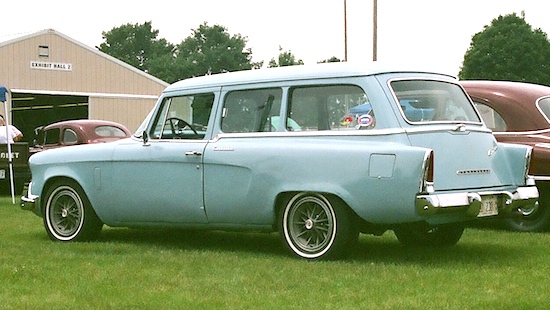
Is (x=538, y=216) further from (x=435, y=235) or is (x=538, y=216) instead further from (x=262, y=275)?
(x=262, y=275)

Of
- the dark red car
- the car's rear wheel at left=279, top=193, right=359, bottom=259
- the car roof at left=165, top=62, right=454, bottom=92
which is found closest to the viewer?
the car's rear wheel at left=279, top=193, right=359, bottom=259

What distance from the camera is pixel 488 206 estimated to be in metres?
7.61

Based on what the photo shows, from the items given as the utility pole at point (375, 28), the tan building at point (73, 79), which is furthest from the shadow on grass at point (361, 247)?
the utility pole at point (375, 28)

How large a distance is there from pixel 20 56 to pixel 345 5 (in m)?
16.3

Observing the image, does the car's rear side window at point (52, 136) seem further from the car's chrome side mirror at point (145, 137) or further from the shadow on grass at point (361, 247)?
the car's chrome side mirror at point (145, 137)

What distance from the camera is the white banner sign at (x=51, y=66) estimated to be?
3183cm

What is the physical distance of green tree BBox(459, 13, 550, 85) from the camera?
6738cm

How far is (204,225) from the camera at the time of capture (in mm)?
8391

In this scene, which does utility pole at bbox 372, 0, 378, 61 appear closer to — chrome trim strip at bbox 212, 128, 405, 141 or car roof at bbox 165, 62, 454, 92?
car roof at bbox 165, 62, 454, 92

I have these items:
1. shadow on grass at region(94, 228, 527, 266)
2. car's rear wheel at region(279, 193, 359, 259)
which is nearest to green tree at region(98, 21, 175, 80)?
shadow on grass at region(94, 228, 527, 266)

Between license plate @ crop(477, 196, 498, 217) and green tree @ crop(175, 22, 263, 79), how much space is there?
256 ft

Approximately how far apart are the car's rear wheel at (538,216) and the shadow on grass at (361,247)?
109cm

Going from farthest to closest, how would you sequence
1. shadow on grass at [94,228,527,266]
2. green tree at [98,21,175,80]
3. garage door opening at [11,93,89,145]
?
green tree at [98,21,175,80] → garage door opening at [11,93,89,145] → shadow on grass at [94,228,527,266]

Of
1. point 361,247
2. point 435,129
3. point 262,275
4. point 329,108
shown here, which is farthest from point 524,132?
point 262,275
